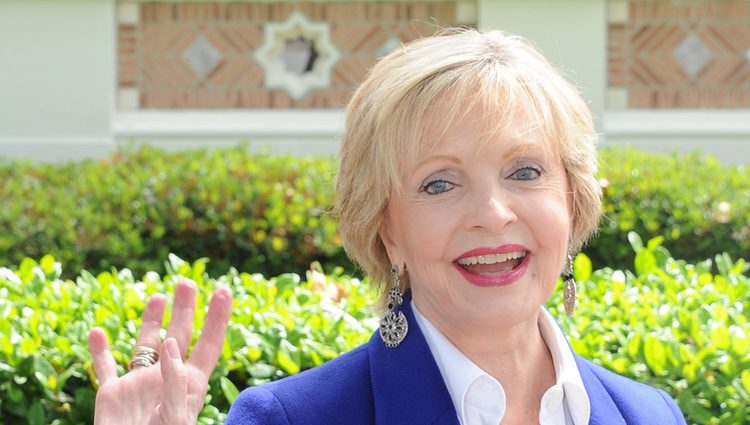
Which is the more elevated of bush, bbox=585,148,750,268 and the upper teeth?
the upper teeth

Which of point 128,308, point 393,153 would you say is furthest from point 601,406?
point 128,308

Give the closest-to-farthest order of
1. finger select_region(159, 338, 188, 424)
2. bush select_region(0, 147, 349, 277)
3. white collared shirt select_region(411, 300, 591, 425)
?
finger select_region(159, 338, 188, 424) < white collared shirt select_region(411, 300, 591, 425) < bush select_region(0, 147, 349, 277)

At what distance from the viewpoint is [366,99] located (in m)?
2.38

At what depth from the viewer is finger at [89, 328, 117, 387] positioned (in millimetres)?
2380

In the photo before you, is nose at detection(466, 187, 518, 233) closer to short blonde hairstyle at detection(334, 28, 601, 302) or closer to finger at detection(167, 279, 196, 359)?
short blonde hairstyle at detection(334, 28, 601, 302)

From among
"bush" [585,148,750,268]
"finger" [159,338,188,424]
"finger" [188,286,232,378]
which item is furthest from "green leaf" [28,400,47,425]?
"bush" [585,148,750,268]

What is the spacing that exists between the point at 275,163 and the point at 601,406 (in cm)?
445

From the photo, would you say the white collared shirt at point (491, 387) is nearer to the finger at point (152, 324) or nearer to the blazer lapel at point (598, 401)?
the blazer lapel at point (598, 401)

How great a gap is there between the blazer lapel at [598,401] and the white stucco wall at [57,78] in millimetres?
7469

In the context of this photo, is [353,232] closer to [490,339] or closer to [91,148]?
[490,339]

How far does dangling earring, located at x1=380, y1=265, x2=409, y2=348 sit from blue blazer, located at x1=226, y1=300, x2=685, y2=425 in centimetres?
1

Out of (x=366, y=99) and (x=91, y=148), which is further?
(x=91, y=148)

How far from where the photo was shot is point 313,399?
90.0 inches

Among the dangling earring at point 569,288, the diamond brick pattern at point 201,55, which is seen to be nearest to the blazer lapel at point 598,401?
the dangling earring at point 569,288
